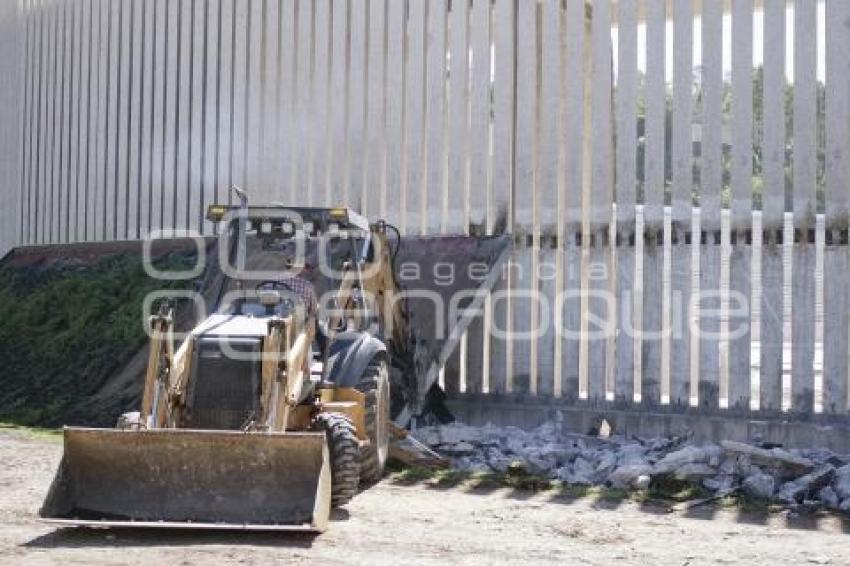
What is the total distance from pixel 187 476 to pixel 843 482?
4689 millimetres

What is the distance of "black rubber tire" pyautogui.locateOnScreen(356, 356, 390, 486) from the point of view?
819 centimetres

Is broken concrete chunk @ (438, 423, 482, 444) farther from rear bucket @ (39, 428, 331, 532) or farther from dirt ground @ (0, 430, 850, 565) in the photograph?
rear bucket @ (39, 428, 331, 532)

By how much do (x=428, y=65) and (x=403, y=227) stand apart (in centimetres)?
181

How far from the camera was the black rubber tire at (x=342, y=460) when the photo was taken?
23.1 feet

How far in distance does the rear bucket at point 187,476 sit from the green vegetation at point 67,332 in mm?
5275

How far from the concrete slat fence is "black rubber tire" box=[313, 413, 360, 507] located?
3.97 metres

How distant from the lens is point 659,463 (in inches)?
342

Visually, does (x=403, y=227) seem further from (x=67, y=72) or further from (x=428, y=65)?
(x=67, y=72)

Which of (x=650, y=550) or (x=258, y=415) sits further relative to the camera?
(x=258, y=415)

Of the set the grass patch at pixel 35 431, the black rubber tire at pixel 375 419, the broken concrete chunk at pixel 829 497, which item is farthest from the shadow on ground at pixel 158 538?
the grass patch at pixel 35 431

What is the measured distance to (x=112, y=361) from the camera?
40.4 feet

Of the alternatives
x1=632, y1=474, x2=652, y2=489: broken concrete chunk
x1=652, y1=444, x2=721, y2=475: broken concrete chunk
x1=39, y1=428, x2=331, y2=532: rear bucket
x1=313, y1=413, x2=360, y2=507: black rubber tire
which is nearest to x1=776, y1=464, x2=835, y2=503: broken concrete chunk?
x1=652, y1=444, x2=721, y2=475: broken concrete chunk

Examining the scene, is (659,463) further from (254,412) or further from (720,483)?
(254,412)

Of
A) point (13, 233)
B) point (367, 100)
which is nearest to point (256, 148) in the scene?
point (367, 100)
